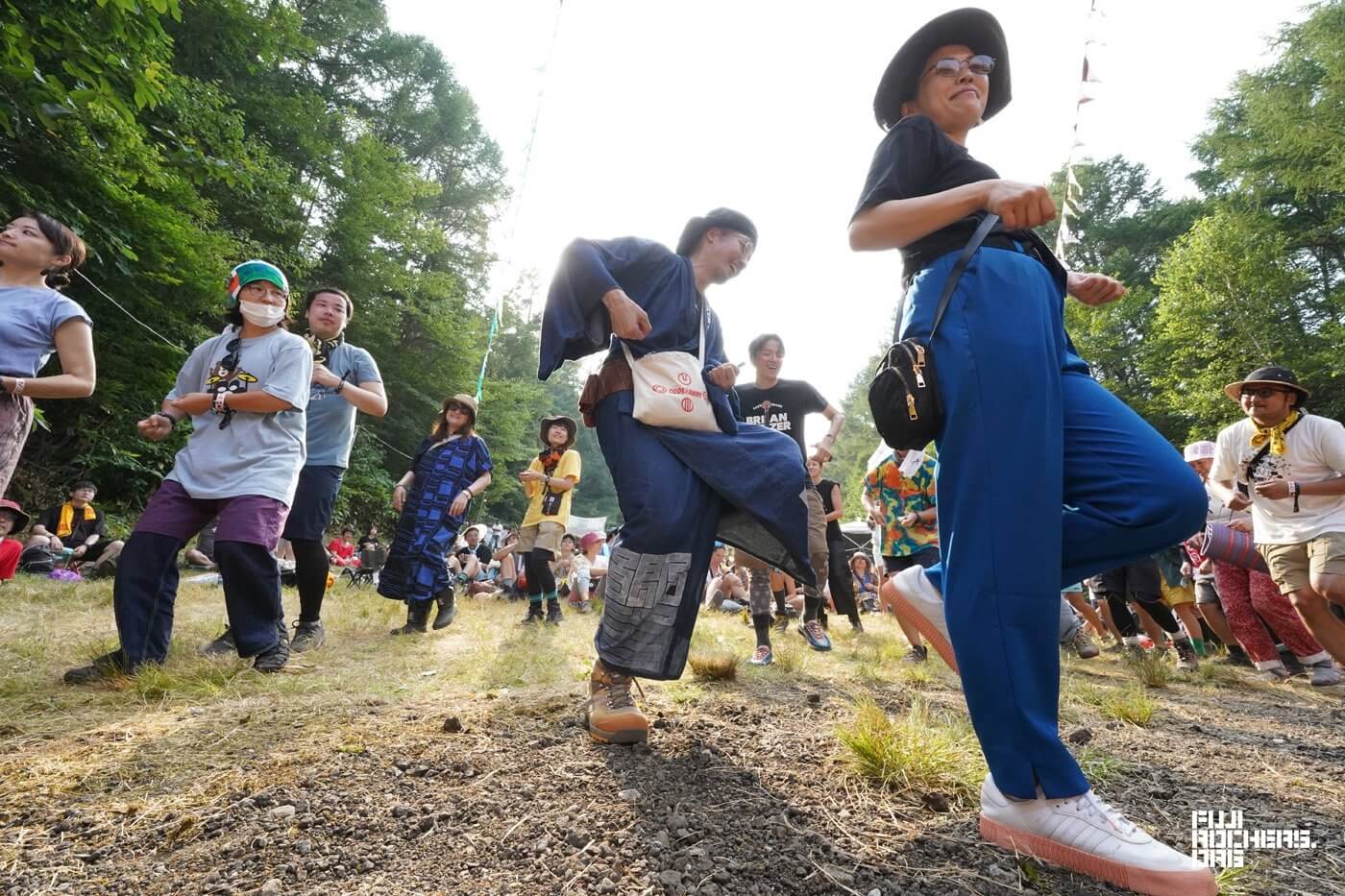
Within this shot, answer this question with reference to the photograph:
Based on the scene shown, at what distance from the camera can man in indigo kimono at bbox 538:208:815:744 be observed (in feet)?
7.25

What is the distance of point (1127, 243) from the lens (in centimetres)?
3008

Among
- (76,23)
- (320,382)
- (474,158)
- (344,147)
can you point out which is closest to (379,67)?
(474,158)

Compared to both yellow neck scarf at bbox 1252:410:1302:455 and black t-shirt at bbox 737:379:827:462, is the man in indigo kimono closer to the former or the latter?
black t-shirt at bbox 737:379:827:462

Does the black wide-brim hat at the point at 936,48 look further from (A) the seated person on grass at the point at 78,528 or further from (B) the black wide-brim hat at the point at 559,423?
(A) the seated person on grass at the point at 78,528

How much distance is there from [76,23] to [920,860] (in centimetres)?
711

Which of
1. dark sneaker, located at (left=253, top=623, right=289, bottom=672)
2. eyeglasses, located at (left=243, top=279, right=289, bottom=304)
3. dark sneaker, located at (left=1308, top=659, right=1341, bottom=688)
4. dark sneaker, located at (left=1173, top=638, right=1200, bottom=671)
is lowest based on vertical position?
dark sneaker, located at (left=253, top=623, right=289, bottom=672)

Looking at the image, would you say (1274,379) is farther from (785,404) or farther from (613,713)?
(613,713)

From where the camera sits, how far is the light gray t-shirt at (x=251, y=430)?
3.05 m

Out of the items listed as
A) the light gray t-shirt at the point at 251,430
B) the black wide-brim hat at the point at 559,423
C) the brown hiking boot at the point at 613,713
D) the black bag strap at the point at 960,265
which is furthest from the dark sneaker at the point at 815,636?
the black bag strap at the point at 960,265

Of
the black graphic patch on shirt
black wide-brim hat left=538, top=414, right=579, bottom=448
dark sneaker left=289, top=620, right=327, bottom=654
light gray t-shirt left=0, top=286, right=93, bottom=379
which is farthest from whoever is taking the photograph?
black wide-brim hat left=538, top=414, right=579, bottom=448

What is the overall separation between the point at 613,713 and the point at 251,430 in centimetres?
224

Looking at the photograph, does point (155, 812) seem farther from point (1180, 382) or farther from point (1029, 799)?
point (1180, 382)

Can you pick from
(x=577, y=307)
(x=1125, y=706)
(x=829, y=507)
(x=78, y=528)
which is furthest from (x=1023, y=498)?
(x=78, y=528)

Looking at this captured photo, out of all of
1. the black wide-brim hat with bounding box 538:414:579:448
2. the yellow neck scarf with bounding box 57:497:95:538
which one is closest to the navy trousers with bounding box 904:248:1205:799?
the black wide-brim hat with bounding box 538:414:579:448
